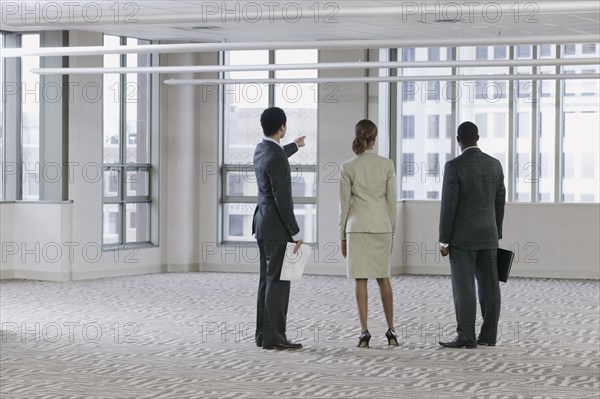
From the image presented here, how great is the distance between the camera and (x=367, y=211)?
29.1 feet

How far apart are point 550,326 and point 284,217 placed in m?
3.16

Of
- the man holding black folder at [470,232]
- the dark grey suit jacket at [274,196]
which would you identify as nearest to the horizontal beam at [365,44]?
the man holding black folder at [470,232]

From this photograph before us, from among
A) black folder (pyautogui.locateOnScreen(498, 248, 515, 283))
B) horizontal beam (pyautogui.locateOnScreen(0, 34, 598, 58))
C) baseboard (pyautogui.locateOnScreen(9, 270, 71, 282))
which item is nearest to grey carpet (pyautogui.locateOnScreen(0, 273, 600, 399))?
black folder (pyautogui.locateOnScreen(498, 248, 515, 283))

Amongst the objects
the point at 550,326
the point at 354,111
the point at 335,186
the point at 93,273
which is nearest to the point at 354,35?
the point at 354,111

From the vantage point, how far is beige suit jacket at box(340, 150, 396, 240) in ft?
29.1

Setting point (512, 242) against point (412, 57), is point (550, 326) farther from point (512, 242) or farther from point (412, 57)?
point (412, 57)

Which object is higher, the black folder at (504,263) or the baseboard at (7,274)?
the black folder at (504,263)

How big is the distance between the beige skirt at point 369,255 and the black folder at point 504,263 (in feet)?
3.10

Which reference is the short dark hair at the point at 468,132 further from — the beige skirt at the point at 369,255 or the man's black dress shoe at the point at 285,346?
the man's black dress shoe at the point at 285,346

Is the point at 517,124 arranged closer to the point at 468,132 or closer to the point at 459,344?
the point at 468,132

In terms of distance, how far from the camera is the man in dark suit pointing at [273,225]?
8.67 m

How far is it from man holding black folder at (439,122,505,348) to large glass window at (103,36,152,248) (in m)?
7.41

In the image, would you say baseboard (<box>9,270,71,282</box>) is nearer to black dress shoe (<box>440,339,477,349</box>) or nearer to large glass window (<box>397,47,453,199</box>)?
large glass window (<box>397,47,453,199</box>)

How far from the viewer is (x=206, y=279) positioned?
49.4 ft
